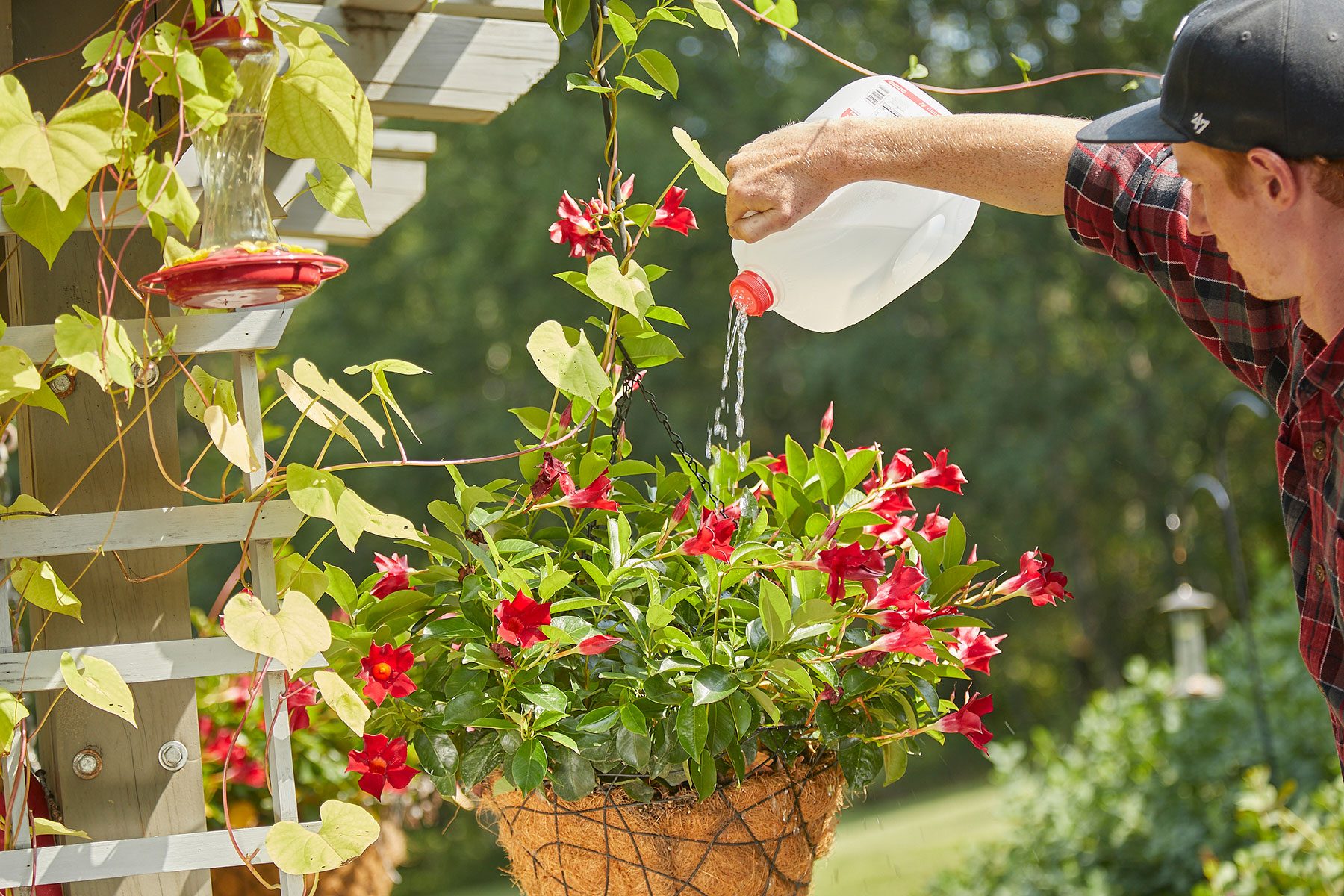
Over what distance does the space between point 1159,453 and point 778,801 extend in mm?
9206

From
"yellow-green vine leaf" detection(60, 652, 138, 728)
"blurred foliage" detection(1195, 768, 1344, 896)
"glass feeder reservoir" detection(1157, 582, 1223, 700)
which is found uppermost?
"yellow-green vine leaf" detection(60, 652, 138, 728)

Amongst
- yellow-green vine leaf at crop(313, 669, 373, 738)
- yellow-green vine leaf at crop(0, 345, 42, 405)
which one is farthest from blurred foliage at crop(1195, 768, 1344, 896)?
yellow-green vine leaf at crop(0, 345, 42, 405)

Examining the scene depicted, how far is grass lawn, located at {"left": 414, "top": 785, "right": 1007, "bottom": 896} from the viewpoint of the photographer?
6543mm

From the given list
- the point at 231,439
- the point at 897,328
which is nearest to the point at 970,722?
the point at 231,439

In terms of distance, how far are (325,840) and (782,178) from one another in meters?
0.65

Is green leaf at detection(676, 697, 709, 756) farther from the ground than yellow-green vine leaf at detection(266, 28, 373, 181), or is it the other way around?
yellow-green vine leaf at detection(266, 28, 373, 181)

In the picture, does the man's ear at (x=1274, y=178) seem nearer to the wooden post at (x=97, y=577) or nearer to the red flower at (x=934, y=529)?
the red flower at (x=934, y=529)

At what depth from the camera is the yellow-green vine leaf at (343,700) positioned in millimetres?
823

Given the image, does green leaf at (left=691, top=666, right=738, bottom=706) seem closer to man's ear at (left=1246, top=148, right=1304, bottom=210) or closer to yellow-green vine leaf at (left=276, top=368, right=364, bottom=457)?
yellow-green vine leaf at (left=276, top=368, right=364, bottom=457)

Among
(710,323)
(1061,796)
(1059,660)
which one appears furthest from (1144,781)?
(1059,660)

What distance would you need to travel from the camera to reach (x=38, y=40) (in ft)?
3.55

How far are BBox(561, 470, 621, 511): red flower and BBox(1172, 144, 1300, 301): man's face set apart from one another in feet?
1.62

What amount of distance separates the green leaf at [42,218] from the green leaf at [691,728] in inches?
21.3

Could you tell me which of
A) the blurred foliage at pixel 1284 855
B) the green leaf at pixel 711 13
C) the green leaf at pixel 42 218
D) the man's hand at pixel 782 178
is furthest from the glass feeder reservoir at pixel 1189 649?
the green leaf at pixel 42 218
